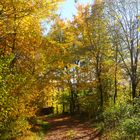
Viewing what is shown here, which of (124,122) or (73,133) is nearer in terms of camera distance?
(124,122)

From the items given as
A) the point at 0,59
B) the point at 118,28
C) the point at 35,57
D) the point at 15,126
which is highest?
the point at 118,28

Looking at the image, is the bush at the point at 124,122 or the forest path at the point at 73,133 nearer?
the bush at the point at 124,122

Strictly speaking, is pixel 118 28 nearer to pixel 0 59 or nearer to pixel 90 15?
pixel 90 15

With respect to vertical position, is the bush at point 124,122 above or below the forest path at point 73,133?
above

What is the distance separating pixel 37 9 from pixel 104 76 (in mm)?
18745

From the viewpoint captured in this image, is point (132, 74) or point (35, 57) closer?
point (35, 57)

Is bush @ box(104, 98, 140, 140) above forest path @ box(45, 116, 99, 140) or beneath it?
above

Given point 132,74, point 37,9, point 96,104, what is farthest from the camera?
point 96,104

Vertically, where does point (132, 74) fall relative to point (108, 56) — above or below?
below

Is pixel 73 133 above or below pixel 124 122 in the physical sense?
below

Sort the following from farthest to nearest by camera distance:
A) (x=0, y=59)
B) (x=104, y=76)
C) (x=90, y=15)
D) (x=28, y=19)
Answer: (x=104, y=76)
(x=90, y=15)
(x=28, y=19)
(x=0, y=59)

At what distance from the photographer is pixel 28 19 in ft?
46.4

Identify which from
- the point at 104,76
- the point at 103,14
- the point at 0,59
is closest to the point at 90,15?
the point at 103,14

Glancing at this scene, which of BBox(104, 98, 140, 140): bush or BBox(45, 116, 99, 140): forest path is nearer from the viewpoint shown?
BBox(104, 98, 140, 140): bush
